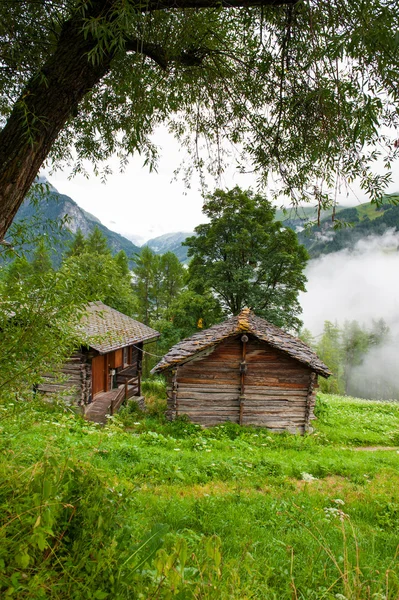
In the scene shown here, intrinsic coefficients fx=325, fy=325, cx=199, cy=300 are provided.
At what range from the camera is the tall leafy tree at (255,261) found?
62.8 feet

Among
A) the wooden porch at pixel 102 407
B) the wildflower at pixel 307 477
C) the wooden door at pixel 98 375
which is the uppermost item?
the wooden door at pixel 98 375

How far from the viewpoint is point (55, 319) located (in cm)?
279

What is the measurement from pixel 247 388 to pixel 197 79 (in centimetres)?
1062

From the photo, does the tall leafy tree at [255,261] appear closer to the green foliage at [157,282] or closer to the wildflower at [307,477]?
the wildflower at [307,477]

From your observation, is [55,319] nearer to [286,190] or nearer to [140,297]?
[286,190]

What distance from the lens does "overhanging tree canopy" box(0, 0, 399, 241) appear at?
7.51 feet

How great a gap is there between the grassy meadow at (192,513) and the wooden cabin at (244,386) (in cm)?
79

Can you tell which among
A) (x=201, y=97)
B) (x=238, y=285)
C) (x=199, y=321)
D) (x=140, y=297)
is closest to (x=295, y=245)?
(x=238, y=285)

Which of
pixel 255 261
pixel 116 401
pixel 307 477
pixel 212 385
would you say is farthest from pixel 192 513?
pixel 255 261

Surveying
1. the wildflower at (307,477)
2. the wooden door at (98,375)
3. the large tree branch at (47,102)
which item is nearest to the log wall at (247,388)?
the wooden door at (98,375)

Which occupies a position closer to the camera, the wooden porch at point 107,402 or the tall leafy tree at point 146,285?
the wooden porch at point 107,402

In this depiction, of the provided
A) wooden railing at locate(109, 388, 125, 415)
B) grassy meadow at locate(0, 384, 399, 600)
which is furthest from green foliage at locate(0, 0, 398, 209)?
wooden railing at locate(109, 388, 125, 415)

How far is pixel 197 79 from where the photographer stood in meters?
4.10

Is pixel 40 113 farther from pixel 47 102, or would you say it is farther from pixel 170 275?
pixel 170 275
